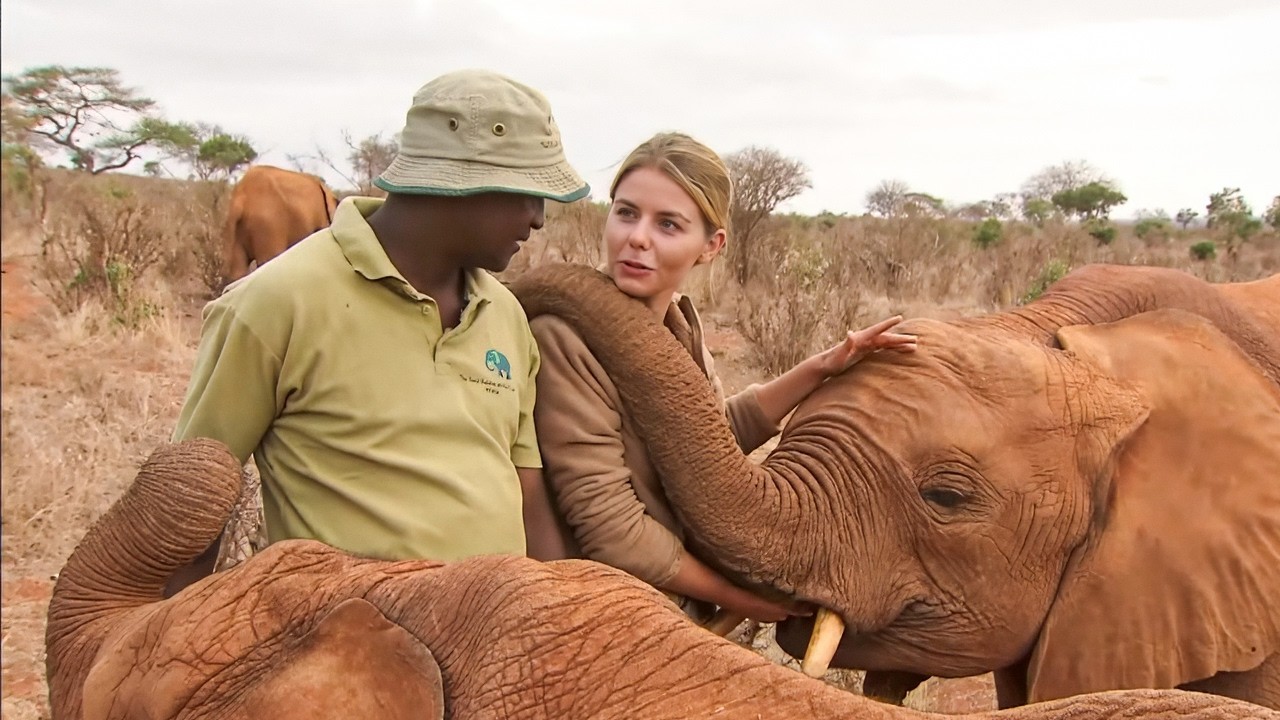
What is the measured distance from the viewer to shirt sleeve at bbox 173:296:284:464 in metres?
1.96

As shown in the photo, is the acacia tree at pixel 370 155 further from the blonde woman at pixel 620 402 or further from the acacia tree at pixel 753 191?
the blonde woman at pixel 620 402

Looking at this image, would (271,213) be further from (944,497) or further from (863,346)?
(944,497)

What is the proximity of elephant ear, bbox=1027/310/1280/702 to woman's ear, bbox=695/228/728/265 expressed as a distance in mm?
980

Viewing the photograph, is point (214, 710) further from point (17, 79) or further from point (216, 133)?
point (216, 133)

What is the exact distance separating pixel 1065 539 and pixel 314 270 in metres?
1.88

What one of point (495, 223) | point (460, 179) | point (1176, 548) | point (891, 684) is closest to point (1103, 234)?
point (891, 684)

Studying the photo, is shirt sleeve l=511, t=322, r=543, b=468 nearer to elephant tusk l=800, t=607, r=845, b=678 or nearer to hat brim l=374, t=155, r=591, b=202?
hat brim l=374, t=155, r=591, b=202

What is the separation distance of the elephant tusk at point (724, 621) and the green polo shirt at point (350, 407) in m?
0.74

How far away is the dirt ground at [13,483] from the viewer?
177cm

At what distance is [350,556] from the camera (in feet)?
5.59

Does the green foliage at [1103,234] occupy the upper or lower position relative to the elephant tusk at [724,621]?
upper

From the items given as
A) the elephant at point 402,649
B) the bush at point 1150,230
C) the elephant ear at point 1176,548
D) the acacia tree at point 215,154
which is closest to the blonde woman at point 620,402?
the elephant ear at point 1176,548

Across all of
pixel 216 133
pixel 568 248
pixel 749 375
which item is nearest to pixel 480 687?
pixel 749 375

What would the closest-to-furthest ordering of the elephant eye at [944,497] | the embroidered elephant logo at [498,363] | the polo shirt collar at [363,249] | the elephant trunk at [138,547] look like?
the elephant trunk at [138,547], the polo shirt collar at [363,249], the embroidered elephant logo at [498,363], the elephant eye at [944,497]
